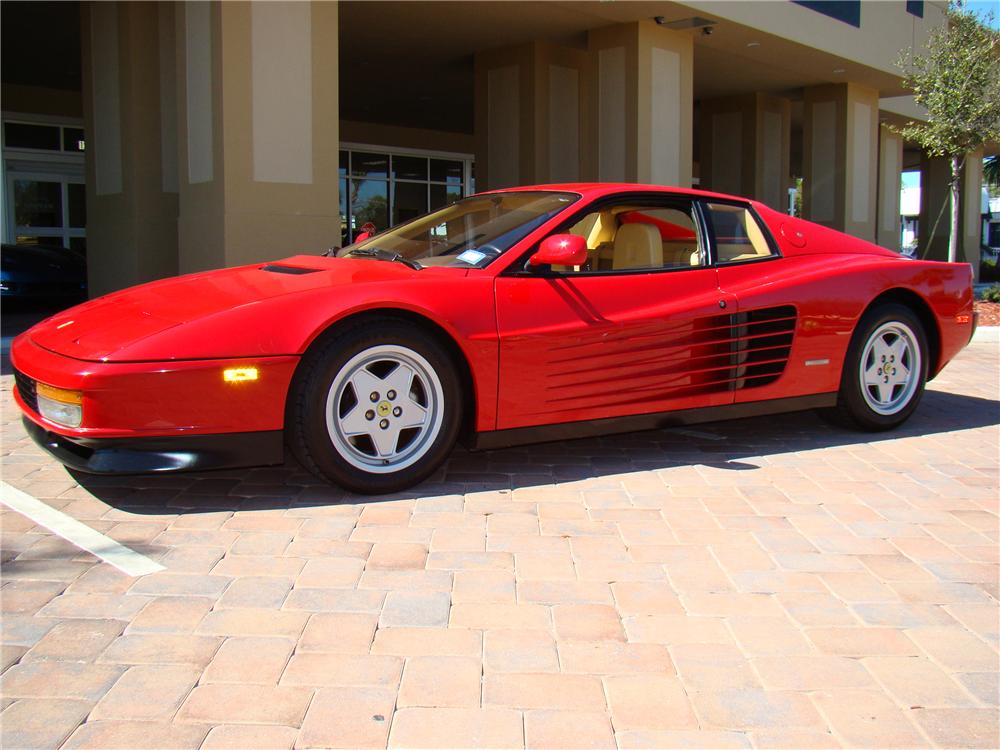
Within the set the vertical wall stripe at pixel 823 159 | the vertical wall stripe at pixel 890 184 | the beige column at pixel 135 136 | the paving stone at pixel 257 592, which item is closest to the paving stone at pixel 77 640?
the paving stone at pixel 257 592

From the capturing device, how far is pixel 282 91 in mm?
8992

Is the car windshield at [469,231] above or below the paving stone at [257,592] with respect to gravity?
above

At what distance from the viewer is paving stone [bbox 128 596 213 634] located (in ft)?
8.34

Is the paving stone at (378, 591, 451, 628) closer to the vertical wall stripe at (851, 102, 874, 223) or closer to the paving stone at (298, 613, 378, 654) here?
the paving stone at (298, 613, 378, 654)

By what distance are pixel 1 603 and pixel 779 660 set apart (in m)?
2.22

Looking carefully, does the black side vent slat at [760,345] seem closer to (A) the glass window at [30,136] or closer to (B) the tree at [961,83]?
(B) the tree at [961,83]

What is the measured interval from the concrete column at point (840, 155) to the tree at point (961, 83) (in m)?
1.90

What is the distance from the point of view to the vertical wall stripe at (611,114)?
12883 mm

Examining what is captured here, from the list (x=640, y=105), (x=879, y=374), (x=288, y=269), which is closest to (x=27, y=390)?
(x=288, y=269)

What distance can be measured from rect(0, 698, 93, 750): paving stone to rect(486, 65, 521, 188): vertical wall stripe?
41.6ft

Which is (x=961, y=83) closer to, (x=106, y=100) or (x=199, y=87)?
(x=199, y=87)

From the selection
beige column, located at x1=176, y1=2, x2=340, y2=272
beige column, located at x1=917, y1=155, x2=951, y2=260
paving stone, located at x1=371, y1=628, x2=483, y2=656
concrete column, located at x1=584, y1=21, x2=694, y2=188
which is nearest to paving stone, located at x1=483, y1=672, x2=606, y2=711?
paving stone, located at x1=371, y1=628, x2=483, y2=656

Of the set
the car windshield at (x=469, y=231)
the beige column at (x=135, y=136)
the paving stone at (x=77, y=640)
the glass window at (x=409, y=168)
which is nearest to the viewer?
the paving stone at (x=77, y=640)

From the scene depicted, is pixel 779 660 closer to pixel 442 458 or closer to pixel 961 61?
pixel 442 458
